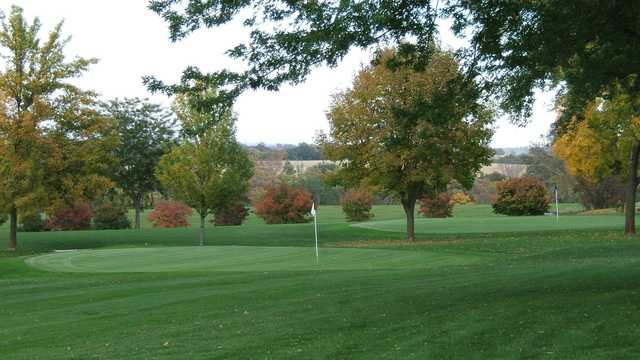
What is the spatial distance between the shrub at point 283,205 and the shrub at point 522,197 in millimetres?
14745

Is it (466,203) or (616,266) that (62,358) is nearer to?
(616,266)

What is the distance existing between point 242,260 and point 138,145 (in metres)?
40.6

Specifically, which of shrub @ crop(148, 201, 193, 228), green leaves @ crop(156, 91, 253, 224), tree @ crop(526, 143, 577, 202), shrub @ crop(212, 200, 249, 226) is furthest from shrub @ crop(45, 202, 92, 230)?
tree @ crop(526, 143, 577, 202)

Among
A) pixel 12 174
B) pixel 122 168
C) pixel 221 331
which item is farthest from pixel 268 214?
pixel 221 331

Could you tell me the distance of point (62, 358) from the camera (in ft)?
30.9

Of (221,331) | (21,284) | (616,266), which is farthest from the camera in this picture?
(21,284)

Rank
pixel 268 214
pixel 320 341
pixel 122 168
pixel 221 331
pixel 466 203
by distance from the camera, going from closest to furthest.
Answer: pixel 320 341 → pixel 221 331 → pixel 268 214 → pixel 122 168 → pixel 466 203

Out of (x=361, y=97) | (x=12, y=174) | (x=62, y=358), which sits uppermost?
(x=361, y=97)

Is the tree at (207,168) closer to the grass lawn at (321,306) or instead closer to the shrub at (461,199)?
the grass lawn at (321,306)

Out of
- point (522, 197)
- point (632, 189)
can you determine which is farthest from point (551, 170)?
point (632, 189)

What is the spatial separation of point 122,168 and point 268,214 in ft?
50.1

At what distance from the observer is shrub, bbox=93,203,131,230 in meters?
55.0

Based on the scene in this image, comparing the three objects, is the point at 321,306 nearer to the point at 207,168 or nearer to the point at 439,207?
the point at 207,168

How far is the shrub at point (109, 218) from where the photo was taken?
55000 millimetres
